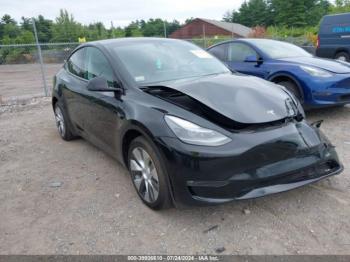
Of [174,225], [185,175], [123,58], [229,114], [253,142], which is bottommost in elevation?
[174,225]

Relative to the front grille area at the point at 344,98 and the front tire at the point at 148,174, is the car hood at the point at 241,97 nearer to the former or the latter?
the front tire at the point at 148,174

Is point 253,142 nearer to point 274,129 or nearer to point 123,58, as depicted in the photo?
point 274,129

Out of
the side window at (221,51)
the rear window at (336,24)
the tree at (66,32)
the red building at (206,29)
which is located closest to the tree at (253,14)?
the red building at (206,29)

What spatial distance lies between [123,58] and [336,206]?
8.47ft

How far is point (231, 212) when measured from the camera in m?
3.06

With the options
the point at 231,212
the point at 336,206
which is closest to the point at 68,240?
the point at 231,212

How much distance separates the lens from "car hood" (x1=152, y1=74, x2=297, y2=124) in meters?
2.88

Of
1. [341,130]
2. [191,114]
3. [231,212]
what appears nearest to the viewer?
[191,114]

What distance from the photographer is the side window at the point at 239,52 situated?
6.79 metres

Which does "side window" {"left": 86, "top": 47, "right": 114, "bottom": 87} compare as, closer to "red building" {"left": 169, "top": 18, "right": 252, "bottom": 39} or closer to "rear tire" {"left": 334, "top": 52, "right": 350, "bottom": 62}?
"rear tire" {"left": 334, "top": 52, "right": 350, "bottom": 62}

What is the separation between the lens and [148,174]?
3.09 metres

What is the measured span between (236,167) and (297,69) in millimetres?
3760

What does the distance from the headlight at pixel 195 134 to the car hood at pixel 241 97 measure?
0.22 m

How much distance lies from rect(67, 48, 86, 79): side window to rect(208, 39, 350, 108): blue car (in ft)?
8.19
